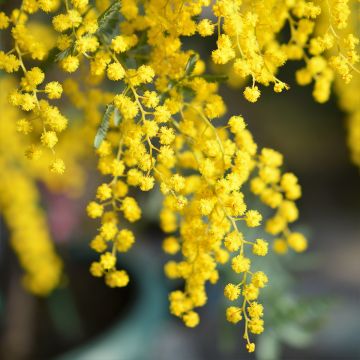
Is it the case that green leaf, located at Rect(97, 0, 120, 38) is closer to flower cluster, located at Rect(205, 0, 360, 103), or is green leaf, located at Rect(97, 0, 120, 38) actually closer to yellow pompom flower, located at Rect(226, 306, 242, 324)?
flower cluster, located at Rect(205, 0, 360, 103)

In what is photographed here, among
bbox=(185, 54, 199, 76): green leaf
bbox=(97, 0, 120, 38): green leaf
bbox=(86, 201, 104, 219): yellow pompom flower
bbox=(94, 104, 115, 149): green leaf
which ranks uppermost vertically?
bbox=(97, 0, 120, 38): green leaf

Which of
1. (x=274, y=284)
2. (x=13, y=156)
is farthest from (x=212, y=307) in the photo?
(x=13, y=156)

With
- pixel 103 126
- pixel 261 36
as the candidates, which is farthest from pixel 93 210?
pixel 261 36

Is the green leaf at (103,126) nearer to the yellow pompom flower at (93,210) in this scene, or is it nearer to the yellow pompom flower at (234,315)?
the yellow pompom flower at (93,210)

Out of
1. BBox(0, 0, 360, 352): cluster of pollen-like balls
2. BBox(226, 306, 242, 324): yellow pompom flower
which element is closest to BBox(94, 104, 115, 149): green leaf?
BBox(0, 0, 360, 352): cluster of pollen-like balls

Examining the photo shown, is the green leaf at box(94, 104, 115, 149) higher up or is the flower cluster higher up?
the flower cluster

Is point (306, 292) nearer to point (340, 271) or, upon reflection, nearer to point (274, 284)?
point (340, 271)

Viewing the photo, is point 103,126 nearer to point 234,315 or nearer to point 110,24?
Result: point 110,24

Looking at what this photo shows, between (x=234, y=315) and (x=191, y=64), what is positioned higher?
(x=191, y=64)
